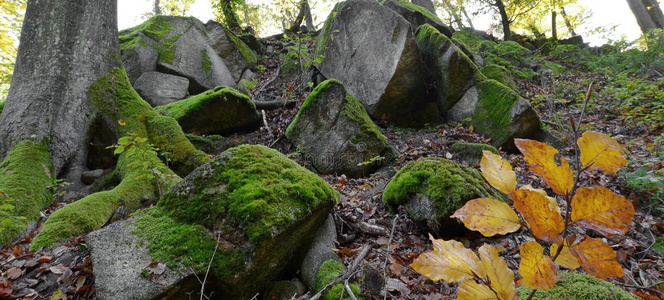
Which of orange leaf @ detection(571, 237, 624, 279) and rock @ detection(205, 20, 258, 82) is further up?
rock @ detection(205, 20, 258, 82)

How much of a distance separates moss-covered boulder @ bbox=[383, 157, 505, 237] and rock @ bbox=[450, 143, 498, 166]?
6.09 ft

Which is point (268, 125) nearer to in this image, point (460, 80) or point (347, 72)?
point (347, 72)

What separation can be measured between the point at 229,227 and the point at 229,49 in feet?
31.3

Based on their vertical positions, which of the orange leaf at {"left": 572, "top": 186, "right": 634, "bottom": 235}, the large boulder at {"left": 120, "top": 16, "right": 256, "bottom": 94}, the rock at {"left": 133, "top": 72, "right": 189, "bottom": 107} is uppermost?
the large boulder at {"left": 120, "top": 16, "right": 256, "bottom": 94}

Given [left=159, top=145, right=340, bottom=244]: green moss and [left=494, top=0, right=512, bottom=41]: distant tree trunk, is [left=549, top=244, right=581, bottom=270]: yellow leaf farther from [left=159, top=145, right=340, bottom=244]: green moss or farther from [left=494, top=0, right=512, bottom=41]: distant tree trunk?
[left=494, top=0, right=512, bottom=41]: distant tree trunk

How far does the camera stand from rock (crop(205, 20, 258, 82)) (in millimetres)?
10586

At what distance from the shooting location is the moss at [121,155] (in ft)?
11.3

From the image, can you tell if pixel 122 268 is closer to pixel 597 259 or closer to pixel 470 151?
pixel 597 259

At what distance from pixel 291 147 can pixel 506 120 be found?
15.0 ft

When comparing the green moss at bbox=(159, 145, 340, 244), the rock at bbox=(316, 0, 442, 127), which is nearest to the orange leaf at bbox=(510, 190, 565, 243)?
the green moss at bbox=(159, 145, 340, 244)

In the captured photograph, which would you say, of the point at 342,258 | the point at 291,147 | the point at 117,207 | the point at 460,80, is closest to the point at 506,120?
the point at 460,80

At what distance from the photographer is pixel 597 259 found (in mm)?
681

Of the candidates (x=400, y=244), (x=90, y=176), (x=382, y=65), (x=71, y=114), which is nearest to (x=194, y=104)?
(x=71, y=114)

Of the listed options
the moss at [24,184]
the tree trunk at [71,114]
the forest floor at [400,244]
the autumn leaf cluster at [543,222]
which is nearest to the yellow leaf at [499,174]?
the autumn leaf cluster at [543,222]
